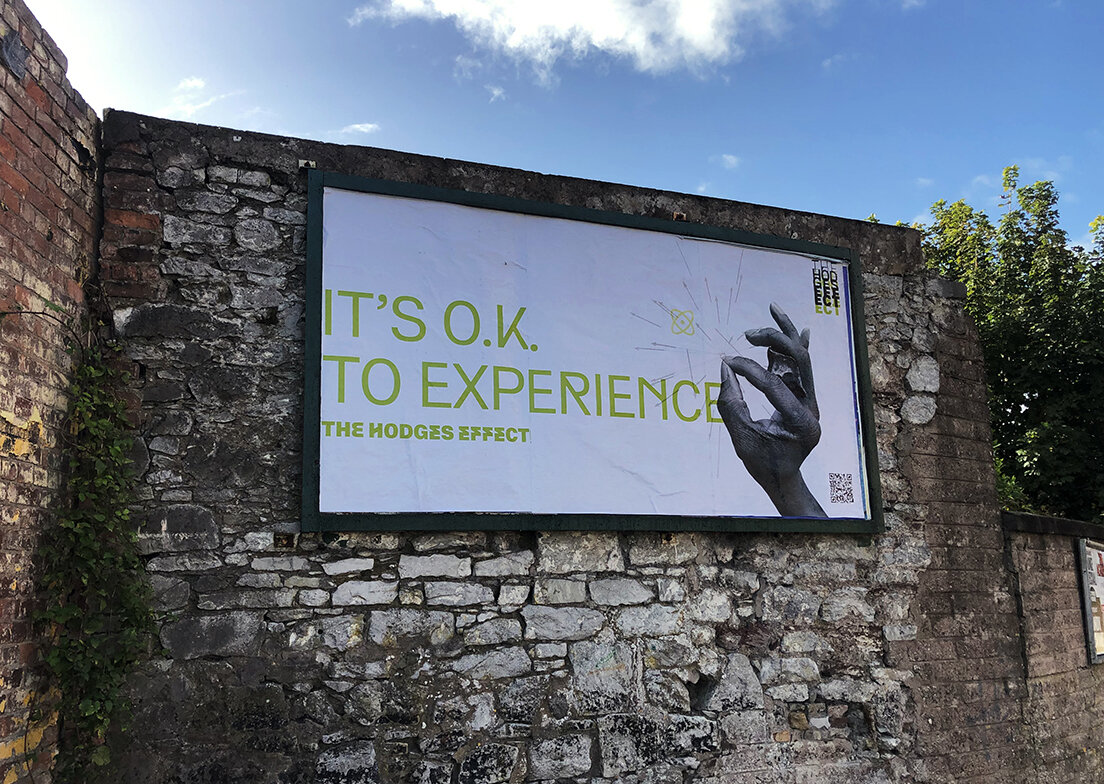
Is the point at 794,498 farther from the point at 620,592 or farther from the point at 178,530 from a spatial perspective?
the point at 178,530

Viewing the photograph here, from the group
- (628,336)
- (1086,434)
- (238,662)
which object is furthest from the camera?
(1086,434)

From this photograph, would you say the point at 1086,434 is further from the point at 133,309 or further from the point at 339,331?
the point at 133,309

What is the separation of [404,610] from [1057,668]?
14.4 feet

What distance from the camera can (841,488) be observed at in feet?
16.4

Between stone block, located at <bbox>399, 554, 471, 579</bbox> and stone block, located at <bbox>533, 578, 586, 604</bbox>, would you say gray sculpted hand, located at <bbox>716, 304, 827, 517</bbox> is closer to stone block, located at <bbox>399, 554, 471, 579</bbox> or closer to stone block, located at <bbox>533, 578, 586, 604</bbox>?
stone block, located at <bbox>533, 578, 586, 604</bbox>

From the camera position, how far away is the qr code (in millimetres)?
4973

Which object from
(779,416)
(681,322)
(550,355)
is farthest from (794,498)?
(550,355)

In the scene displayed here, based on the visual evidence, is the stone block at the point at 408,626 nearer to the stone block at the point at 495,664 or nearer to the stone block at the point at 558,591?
the stone block at the point at 495,664

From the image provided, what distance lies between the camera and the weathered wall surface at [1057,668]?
18.0ft

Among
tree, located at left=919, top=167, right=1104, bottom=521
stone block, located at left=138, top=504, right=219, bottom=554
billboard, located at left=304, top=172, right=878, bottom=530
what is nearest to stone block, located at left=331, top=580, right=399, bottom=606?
billboard, located at left=304, top=172, right=878, bottom=530

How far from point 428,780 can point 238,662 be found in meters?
0.97

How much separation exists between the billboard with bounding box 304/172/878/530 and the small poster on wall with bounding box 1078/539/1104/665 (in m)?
2.38

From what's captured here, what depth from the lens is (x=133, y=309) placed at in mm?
3834

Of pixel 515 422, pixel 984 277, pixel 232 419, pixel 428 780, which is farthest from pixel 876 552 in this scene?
pixel 984 277
